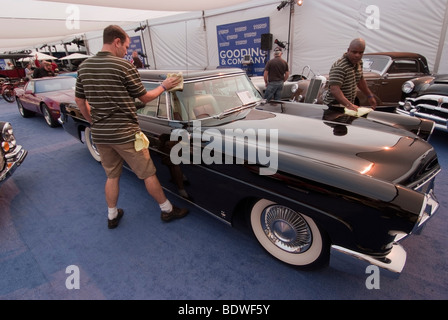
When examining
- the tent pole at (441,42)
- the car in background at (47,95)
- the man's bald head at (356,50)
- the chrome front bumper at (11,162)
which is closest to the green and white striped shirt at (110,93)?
the chrome front bumper at (11,162)

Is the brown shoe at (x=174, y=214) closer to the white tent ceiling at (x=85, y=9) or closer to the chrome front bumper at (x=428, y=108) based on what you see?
the white tent ceiling at (x=85, y=9)

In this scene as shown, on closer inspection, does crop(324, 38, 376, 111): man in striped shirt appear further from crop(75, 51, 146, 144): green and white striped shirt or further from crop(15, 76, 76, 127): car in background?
crop(15, 76, 76, 127): car in background

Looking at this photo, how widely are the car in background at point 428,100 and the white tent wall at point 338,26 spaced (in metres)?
3.16

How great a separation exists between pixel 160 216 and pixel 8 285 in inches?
56.1

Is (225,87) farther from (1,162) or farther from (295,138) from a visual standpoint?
(1,162)

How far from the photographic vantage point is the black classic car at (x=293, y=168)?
153 centimetres

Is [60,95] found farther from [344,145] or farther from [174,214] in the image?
[344,145]

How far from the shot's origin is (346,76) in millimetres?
3232

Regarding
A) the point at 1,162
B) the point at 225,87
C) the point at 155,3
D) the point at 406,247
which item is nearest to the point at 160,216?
the point at 225,87

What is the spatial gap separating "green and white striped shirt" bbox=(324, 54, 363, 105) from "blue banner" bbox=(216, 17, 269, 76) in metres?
7.54

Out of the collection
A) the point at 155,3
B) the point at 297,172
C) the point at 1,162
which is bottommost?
the point at 1,162

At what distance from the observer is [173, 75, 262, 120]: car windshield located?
2.57 meters

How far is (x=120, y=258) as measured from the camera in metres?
2.35

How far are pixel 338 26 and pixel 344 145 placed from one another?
7.98 meters
